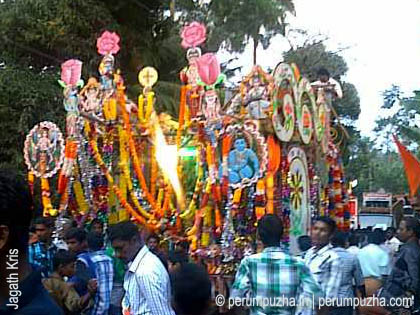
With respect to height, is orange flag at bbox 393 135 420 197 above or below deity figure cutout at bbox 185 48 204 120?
below

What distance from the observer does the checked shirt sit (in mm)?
5387

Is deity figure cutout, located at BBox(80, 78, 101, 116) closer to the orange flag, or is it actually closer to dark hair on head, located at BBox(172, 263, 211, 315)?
the orange flag

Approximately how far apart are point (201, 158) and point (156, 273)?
765 centimetres

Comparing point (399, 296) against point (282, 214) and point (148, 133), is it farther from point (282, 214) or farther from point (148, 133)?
point (148, 133)

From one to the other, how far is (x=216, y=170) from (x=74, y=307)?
23.0ft

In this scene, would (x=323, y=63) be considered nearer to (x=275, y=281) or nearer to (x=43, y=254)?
(x=43, y=254)

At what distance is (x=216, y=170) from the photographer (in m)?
12.3

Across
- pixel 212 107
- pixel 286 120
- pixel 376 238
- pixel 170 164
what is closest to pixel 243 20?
pixel 170 164

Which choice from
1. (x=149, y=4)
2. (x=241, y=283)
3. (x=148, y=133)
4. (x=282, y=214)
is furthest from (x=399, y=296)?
(x=149, y=4)

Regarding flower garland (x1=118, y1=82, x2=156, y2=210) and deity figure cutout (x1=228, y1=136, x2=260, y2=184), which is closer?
deity figure cutout (x1=228, y1=136, x2=260, y2=184)

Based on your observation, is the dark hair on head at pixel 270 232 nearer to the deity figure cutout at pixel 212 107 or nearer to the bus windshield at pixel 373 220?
the deity figure cutout at pixel 212 107

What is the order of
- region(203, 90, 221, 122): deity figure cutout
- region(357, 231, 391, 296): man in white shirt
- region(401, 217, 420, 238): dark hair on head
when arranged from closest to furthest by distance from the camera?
1. region(401, 217, 420, 238): dark hair on head
2. region(357, 231, 391, 296): man in white shirt
3. region(203, 90, 221, 122): deity figure cutout

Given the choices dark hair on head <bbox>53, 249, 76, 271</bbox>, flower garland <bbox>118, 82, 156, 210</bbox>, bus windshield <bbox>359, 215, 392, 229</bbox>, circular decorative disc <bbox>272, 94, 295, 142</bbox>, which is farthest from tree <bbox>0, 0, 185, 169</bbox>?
dark hair on head <bbox>53, 249, 76, 271</bbox>

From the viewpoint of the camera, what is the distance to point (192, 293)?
10.8 feet
